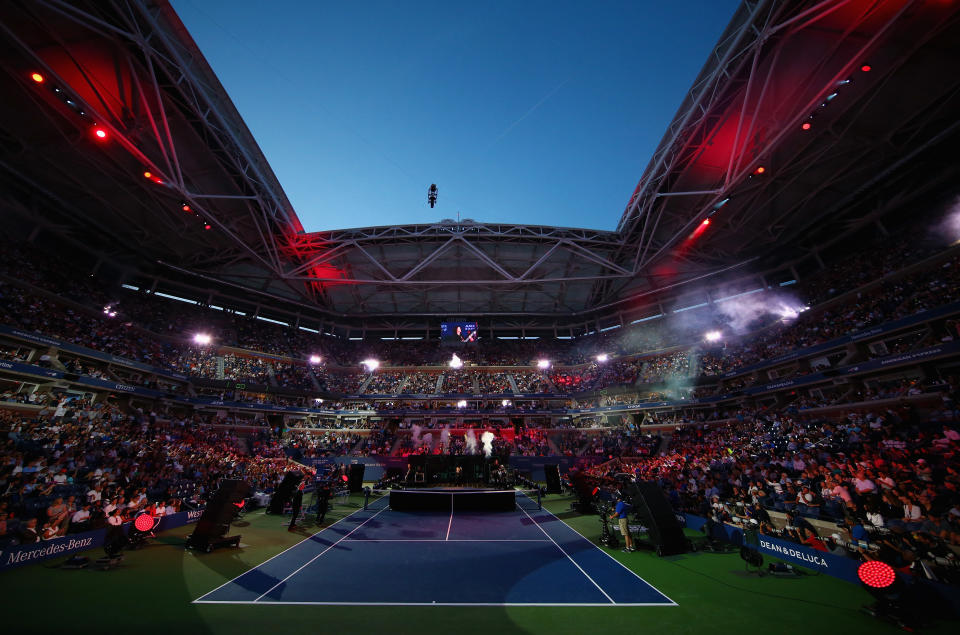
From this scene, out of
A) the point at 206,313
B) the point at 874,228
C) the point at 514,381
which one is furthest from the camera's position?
the point at 514,381

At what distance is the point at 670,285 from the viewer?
36.3 metres

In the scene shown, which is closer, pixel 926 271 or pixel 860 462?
pixel 860 462

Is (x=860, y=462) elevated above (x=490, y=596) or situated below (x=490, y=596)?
above

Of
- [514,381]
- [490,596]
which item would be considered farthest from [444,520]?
[514,381]

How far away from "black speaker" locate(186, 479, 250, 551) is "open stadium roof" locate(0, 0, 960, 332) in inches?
656

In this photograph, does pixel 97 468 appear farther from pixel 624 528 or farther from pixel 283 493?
pixel 624 528

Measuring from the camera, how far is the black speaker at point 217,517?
10.0m

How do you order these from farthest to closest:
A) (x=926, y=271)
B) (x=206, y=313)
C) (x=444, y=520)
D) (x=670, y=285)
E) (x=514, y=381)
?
(x=514, y=381) → (x=206, y=313) → (x=670, y=285) → (x=926, y=271) → (x=444, y=520)

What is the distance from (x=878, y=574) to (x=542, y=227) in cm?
2460

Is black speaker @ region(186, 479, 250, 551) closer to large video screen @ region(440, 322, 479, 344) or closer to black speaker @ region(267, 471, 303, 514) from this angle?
black speaker @ region(267, 471, 303, 514)

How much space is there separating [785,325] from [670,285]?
32.8 ft

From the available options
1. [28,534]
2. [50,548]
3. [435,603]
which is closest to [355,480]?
[50,548]

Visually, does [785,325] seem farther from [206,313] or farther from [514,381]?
[206,313]

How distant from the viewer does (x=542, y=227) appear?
91.2 ft
